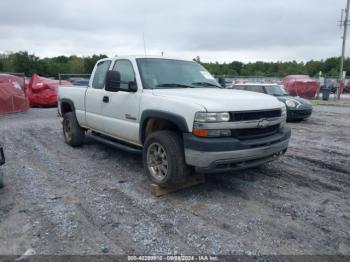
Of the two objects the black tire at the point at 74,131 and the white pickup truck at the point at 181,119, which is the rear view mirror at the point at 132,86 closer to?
the white pickup truck at the point at 181,119

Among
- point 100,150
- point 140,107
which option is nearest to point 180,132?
point 140,107

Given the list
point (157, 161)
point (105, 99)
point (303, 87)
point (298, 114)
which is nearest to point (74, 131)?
point (105, 99)

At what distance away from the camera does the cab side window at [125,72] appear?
5157mm

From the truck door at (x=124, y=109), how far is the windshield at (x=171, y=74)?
21 centimetres

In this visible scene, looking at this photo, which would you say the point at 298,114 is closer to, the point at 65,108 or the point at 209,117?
the point at 65,108

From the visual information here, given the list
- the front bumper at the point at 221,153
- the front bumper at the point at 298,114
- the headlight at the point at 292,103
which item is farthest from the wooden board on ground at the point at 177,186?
the headlight at the point at 292,103

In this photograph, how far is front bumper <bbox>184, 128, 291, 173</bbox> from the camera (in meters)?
3.94

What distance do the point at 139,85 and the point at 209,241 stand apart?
262 cm

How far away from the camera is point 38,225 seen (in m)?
3.68

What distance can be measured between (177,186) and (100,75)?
2.91 m

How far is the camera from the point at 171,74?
5.32m

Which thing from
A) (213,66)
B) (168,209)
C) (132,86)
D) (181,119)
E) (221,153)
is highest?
(213,66)

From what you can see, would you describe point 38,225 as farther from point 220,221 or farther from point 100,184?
point 220,221

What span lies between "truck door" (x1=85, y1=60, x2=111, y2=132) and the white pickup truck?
0.06 ft
